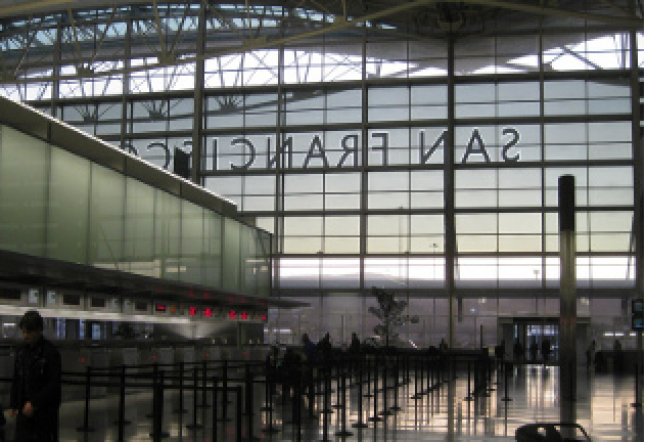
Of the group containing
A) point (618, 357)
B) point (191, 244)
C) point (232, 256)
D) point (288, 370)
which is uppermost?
point (191, 244)

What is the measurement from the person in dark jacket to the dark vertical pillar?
59.4 ft

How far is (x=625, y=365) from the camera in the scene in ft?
155

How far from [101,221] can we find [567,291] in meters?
12.8

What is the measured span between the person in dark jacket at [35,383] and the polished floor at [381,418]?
3222 millimetres

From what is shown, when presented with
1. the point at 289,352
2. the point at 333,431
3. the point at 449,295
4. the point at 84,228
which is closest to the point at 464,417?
the point at 333,431

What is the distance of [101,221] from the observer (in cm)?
2048

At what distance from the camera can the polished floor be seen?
46.1 feet

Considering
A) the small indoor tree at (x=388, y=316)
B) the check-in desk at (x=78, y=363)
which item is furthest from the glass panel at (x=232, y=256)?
the small indoor tree at (x=388, y=316)

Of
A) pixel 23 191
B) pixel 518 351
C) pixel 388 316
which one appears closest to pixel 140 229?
pixel 23 191

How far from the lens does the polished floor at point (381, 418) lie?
554 inches

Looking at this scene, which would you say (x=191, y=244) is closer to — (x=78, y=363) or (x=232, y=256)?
Answer: (x=232, y=256)

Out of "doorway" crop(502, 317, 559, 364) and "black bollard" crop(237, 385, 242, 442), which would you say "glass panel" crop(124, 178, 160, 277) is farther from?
"doorway" crop(502, 317, 559, 364)

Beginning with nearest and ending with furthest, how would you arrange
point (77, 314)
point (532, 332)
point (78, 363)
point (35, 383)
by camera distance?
point (35, 383), point (77, 314), point (78, 363), point (532, 332)

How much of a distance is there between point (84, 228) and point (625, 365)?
36.8 meters
